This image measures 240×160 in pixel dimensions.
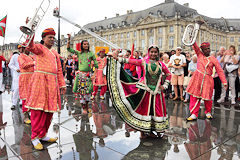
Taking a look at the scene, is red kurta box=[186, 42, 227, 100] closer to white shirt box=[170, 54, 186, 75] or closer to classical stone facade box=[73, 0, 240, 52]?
white shirt box=[170, 54, 186, 75]

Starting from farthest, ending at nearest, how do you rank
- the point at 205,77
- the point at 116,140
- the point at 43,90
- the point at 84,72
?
the point at 84,72 → the point at 205,77 → the point at 116,140 → the point at 43,90

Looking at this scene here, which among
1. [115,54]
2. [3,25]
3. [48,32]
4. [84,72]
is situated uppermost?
[3,25]

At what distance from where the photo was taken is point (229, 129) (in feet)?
15.3

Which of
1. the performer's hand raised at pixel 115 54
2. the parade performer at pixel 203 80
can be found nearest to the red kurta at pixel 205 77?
the parade performer at pixel 203 80

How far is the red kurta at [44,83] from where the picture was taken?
11.5 ft

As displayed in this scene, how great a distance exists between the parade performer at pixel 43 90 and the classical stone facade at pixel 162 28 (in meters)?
56.4

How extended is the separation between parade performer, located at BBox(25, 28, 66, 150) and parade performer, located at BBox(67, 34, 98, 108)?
2.09m

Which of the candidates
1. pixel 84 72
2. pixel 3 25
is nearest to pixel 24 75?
pixel 84 72

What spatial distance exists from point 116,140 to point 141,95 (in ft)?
3.21

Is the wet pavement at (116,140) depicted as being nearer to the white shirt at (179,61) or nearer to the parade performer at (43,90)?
the parade performer at (43,90)

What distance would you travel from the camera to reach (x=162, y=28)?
6253cm

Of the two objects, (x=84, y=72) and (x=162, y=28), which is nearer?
(x=84, y=72)

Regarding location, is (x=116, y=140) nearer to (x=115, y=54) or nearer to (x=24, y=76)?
(x=115, y=54)

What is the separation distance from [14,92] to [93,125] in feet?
10.8
